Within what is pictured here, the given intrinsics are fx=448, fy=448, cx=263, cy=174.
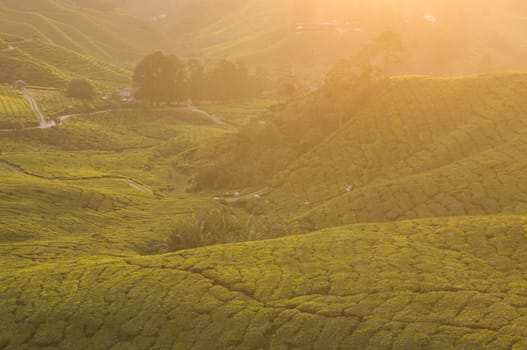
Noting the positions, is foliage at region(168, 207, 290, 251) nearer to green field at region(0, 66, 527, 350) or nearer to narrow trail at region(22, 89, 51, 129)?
green field at region(0, 66, 527, 350)

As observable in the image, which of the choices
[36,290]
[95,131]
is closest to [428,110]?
[36,290]

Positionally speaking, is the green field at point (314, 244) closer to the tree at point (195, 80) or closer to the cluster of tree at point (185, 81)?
the cluster of tree at point (185, 81)

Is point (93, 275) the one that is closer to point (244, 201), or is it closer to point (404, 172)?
point (244, 201)

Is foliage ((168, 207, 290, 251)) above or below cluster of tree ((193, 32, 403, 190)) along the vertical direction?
below

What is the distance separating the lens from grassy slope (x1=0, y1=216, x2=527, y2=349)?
84.6 ft

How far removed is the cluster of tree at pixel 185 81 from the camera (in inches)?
5999

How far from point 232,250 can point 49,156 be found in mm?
73259

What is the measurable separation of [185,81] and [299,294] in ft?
475

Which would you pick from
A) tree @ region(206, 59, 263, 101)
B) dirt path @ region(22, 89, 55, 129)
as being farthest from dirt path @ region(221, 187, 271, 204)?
tree @ region(206, 59, 263, 101)

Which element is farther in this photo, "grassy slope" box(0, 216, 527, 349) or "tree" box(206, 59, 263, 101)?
"tree" box(206, 59, 263, 101)

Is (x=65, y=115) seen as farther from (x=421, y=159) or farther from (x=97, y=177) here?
(x=421, y=159)

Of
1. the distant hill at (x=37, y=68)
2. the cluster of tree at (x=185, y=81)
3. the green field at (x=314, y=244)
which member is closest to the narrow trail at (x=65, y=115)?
the cluster of tree at (x=185, y=81)

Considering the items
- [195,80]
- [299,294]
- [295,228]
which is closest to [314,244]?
[299,294]

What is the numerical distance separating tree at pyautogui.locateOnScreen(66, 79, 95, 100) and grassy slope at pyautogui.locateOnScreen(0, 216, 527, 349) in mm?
118697
